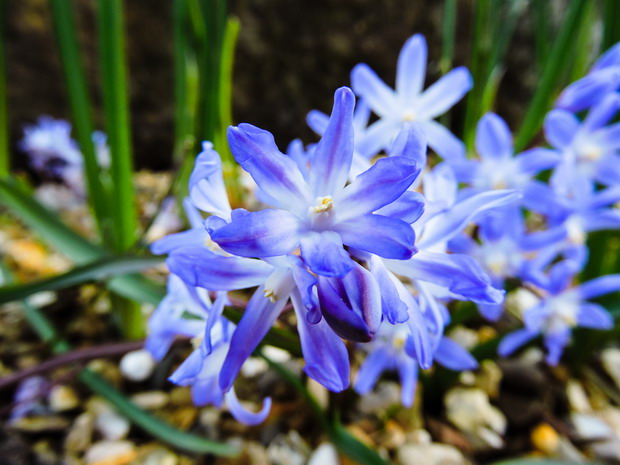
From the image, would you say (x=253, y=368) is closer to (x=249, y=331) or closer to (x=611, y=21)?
(x=249, y=331)

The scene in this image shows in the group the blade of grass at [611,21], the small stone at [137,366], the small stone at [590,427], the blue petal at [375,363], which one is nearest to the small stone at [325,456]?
the blue petal at [375,363]

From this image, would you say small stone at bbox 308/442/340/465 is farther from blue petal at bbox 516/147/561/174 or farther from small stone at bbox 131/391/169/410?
blue petal at bbox 516/147/561/174

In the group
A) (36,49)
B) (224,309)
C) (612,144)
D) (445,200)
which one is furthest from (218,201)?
(36,49)

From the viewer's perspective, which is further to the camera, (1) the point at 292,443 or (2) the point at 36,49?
(2) the point at 36,49

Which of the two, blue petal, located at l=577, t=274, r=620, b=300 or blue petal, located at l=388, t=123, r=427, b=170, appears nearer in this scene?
blue petal, located at l=388, t=123, r=427, b=170

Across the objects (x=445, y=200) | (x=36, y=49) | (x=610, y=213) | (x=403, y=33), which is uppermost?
(x=403, y=33)

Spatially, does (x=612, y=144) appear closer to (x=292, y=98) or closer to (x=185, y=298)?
(x=185, y=298)

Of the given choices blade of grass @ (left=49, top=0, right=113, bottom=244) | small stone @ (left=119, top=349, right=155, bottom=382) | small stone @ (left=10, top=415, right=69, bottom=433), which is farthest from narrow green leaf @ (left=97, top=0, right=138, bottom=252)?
small stone @ (left=10, top=415, right=69, bottom=433)
